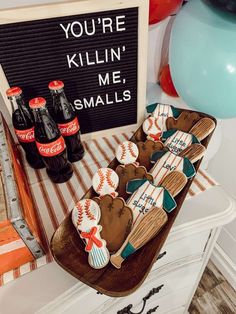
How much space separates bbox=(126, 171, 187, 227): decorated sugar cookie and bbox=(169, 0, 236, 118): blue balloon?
11.3 inches

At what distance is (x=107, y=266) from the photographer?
0.53 meters

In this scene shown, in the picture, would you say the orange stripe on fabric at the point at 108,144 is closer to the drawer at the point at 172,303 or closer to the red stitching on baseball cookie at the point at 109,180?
the red stitching on baseball cookie at the point at 109,180

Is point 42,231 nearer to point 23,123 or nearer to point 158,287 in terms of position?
point 23,123

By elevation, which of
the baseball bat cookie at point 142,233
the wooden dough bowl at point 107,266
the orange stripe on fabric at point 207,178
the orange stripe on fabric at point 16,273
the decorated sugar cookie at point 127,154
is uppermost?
the decorated sugar cookie at point 127,154

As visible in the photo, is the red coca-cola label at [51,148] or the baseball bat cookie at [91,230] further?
the red coca-cola label at [51,148]

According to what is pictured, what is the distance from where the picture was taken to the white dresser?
1.80ft

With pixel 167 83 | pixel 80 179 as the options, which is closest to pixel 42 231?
pixel 80 179

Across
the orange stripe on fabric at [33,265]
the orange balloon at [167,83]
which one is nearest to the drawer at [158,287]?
the orange stripe on fabric at [33,265]

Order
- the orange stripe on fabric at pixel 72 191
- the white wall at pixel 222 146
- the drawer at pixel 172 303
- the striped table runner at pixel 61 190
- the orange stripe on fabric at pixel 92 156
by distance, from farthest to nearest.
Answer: the white wall at pixel 222 146 < the drawer at pixel 172 303 < the orange stripe on fabric at pixel 92 156 < the orange stripe on fabric at pixel 72 191 < the striped table runner at pixel 61 190

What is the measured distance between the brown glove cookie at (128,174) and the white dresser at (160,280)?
0.47ft

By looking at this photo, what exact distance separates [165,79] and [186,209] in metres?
0.59

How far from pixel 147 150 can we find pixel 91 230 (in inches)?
11.6

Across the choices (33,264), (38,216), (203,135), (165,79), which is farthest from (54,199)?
(165,79)

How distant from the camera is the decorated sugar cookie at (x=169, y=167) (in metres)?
0.66
